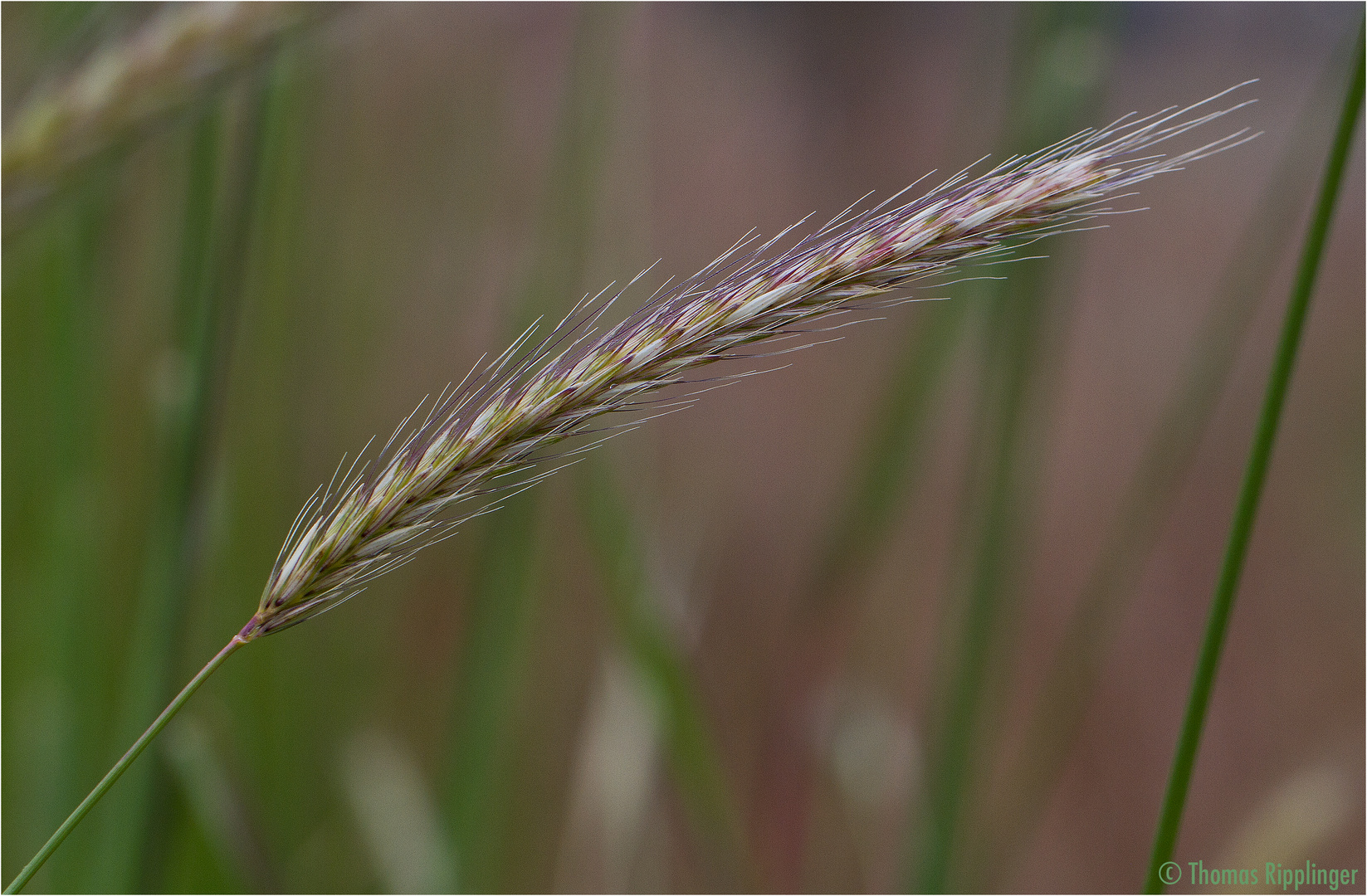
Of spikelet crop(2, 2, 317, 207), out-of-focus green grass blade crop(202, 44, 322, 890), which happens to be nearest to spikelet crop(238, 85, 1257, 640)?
spikelet crop(2, 2, 317, 207)

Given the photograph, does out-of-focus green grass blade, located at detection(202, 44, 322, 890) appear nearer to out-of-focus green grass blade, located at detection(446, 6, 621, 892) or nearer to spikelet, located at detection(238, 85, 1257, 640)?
out-of-focus green grass blade, located at detection(446, 6, 621, 892)

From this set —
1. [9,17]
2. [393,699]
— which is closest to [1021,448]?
[9,17]

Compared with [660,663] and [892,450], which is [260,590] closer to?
[660,663]

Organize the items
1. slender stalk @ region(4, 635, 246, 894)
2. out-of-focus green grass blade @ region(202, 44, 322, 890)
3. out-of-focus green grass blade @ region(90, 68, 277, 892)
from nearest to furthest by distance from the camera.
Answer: slender stalk @ region(4, 635, 246, 894), out-of-focus green grass blade @ region(90, 68, 277, 892), out-of-focus green grass blade @ region(202, 44, 322, 890)

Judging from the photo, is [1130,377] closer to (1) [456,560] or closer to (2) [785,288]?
(1) [456,560]

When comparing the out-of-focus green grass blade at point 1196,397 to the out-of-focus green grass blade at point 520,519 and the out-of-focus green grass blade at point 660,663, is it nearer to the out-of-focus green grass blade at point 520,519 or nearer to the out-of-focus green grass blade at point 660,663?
the out-of-focus green grass blade at point 660,663

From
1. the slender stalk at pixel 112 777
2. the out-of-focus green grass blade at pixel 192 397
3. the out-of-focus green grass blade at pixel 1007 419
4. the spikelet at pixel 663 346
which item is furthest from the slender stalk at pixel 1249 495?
the out-of-focus green grass blade at pixel 192 397
